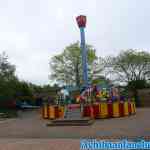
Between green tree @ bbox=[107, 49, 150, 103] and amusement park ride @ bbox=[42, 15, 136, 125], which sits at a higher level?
green tree @ bbox=[107, 49, 150, 103]

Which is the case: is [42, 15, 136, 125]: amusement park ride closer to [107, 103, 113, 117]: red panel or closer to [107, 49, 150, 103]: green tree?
[107, 103, 113, 117]: red panel

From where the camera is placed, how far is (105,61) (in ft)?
214

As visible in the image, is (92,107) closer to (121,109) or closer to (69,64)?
(121,109)

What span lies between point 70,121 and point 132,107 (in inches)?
371

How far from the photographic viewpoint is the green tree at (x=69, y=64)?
5922 centimetres

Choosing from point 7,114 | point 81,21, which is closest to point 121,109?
point 81,21

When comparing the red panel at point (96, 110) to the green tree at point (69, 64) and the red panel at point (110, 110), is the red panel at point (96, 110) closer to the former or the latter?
the red panel at point (110, 110)

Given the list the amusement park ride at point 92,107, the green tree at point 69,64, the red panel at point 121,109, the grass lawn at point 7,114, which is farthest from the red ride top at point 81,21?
the green tree at point 69,64

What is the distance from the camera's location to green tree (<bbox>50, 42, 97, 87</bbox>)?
194ft

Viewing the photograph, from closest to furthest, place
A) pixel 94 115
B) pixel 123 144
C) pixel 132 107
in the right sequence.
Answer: pixel 123 144
pixel 94 115
pixel 132 107

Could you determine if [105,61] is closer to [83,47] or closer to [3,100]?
[3,100]

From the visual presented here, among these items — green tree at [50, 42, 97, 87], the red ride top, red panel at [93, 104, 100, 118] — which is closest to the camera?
red panel at [93, 104, 100, 118]

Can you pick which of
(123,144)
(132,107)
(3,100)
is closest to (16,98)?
(3,100)

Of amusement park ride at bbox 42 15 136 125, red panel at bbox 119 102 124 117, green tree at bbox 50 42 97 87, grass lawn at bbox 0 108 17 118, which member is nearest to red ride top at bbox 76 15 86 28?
amusement park ride at bbox 42 15 136 125
